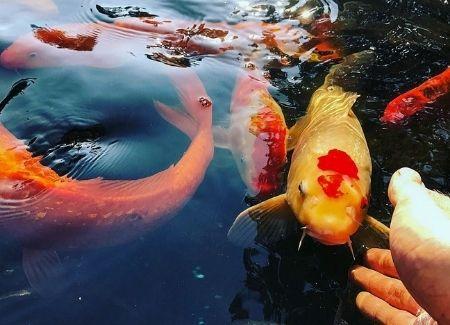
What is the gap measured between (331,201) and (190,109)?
4.96 ft

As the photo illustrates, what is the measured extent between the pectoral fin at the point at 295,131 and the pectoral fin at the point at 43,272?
1.58 meters

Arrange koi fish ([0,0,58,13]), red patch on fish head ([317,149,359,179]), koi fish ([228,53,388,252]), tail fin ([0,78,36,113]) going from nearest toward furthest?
koi fish ([228,53,388,252]) < red patch on fish head ([317,149,359,179]) < tail fin ([0,78,36,113]) < koi fish ([0,0,58,13])

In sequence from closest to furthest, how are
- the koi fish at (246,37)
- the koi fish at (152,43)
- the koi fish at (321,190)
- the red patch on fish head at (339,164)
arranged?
the koi fish at (321,190) → the red patch on fish head at (339,164) → the koi fish at (152,43) → the koi fish at (246,37)

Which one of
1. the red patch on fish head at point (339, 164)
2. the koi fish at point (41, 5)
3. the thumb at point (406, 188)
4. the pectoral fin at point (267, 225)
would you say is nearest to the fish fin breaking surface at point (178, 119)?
the pectoral fin at point (267, 225)

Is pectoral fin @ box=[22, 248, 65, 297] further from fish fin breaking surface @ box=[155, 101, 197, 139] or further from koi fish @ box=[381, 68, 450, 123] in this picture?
koi fish @ box=[381, 68, 450, 123]

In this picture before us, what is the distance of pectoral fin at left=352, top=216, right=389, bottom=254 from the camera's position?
2.48 meters

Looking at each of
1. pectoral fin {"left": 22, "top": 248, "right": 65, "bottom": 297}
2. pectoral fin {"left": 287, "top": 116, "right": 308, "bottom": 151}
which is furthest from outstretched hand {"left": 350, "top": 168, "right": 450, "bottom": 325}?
pectoral fin {"left": 22, "top": 248, "right": 65, "bottom": 297}

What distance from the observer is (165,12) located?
4879mm

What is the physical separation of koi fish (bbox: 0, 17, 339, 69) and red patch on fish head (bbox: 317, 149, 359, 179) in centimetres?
175

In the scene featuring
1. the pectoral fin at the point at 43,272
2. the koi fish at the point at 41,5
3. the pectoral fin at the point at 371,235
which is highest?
the koi fish at the point at 41,5

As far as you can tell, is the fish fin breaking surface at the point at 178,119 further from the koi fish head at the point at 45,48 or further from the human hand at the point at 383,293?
the human hand at the point at 383,293

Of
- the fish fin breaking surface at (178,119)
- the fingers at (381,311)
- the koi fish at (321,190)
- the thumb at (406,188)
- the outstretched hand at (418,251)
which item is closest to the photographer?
the outstretched hand at (418,251)

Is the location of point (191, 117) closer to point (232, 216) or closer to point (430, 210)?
point (232, 216)

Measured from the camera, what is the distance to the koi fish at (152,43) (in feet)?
13.0
